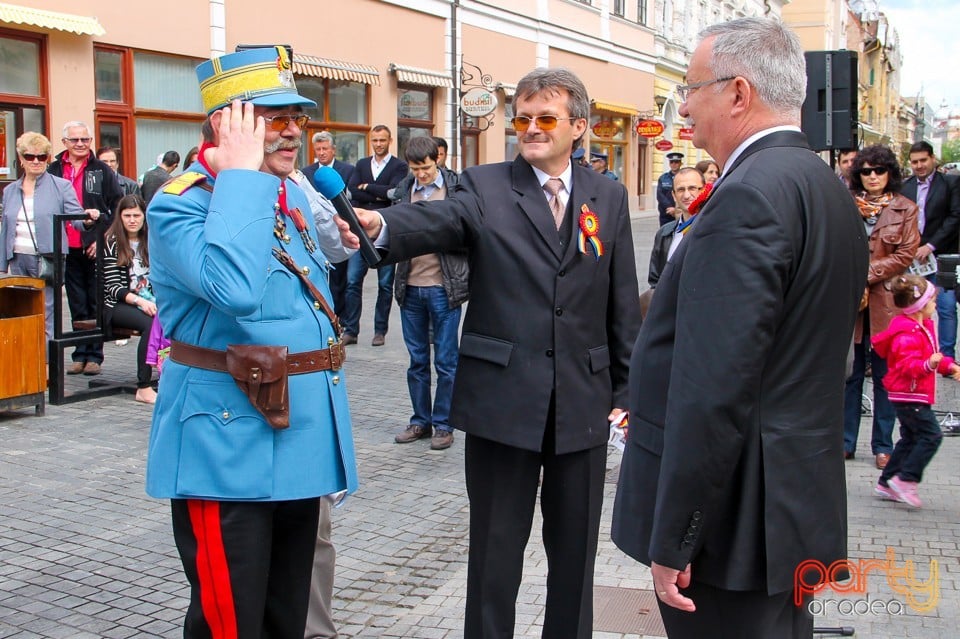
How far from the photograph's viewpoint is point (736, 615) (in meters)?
2.35

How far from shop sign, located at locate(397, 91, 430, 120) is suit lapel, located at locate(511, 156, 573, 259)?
17715mm

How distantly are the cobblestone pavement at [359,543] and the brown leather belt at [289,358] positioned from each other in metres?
1.59

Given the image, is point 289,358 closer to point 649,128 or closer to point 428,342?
point 428,342

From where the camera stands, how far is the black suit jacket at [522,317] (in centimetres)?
340

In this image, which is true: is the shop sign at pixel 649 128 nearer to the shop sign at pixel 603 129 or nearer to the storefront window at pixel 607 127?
the storefront window at pixel 607 127

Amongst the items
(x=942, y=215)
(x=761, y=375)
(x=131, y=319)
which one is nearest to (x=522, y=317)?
(x=761, y=375)

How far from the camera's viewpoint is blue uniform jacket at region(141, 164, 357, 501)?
262 cm

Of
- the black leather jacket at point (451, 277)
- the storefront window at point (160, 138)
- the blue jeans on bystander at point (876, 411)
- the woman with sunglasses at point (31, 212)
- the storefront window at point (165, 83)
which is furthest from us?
the storefront window at point (160, 138)

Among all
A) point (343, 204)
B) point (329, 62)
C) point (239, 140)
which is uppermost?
point (329, 62)

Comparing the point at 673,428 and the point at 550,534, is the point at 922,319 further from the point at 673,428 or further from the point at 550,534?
the point at 673,428

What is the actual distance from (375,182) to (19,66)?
522cm

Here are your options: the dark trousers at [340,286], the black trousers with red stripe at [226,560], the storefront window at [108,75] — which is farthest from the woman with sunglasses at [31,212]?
the black trousers with red stripe at [226,560]

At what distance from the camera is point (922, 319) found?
6.10m

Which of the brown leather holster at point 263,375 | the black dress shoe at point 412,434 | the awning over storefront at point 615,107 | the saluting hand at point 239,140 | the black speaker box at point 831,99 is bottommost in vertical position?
the black dress shoe at point 412,434
